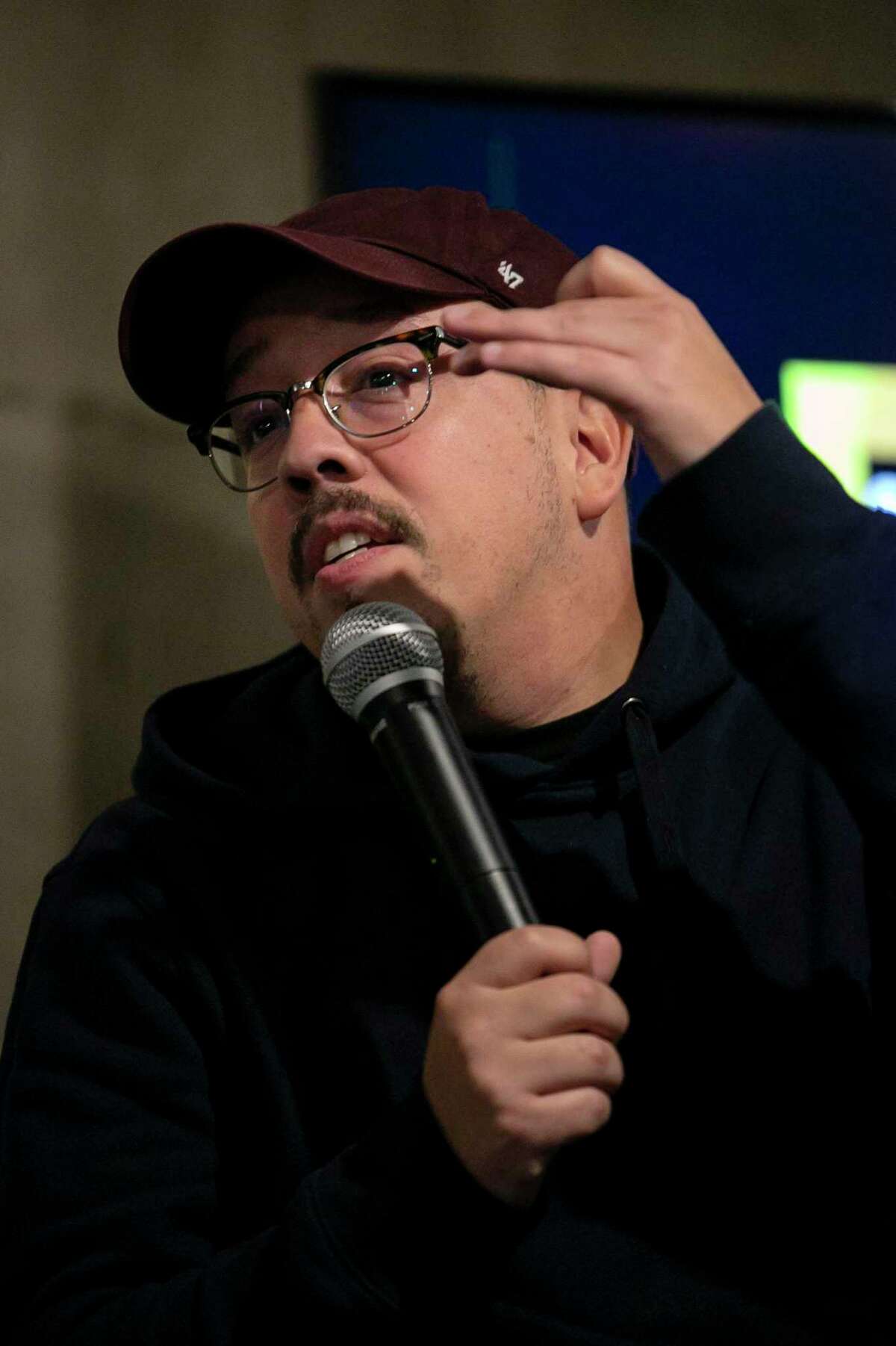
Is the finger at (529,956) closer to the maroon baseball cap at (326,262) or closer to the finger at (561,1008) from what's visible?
the finger at (561,1008)

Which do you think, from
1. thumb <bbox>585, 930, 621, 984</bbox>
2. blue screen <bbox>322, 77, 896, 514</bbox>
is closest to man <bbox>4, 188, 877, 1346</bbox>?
thumb <bbox>585, 930, 621, 984</bbox>

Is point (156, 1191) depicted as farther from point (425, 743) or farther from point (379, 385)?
point (379, 385)

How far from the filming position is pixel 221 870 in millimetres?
1648

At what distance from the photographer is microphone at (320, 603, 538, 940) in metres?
1.08

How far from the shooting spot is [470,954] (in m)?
1.53

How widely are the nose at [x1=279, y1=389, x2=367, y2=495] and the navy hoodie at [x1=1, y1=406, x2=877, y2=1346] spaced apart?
28 cm

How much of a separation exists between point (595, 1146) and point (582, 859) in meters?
0.29

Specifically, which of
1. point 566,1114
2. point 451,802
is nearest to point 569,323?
point 451,802

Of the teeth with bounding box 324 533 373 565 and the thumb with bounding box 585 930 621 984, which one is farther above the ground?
the teeth with bounding box 324 533 373 565

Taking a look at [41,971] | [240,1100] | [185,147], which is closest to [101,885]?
[41,971]

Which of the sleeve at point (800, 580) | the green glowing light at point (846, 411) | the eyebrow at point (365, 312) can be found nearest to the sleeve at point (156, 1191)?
the sleeve at point (800, 580)

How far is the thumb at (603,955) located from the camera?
3.52 feet

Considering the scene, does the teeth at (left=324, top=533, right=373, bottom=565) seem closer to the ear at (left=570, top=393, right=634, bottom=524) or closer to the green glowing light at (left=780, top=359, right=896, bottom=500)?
the ear at (left=570, top=393, right=634, bottom=524)

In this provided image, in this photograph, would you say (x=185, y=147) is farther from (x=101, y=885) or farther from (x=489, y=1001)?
(x=489, y=1001)
